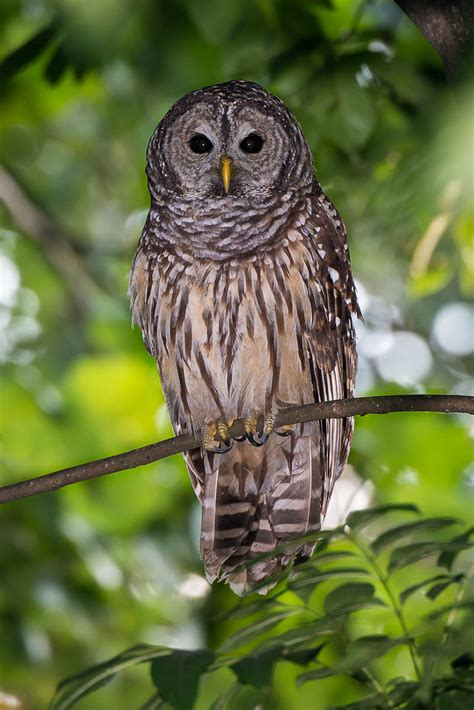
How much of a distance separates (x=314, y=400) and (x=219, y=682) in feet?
4.06

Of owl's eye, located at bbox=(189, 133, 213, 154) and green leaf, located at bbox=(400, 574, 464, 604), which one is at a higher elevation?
owl's eye, located at bbox=(189, 133, 213, 154)

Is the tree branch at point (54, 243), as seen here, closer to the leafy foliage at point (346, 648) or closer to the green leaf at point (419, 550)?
the leafy foliage at point (346, 648)

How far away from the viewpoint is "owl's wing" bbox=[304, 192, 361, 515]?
3.51 metres

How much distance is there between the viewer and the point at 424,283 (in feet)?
15.8

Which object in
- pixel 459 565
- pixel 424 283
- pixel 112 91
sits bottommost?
pixel 459 565

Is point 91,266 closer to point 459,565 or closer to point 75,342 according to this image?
point 75,342

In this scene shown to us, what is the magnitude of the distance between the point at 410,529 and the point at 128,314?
4.36 meters

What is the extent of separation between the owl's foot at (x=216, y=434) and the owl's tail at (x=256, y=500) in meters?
0.27

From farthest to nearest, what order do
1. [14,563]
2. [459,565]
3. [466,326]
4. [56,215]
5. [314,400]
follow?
[56,215] < [466,326] < [14,563] < [459,565] < [314,400]

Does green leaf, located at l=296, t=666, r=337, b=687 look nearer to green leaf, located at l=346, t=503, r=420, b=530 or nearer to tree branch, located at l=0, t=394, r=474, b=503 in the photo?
green leaf, located at l=346, t=503, r=420, b=530

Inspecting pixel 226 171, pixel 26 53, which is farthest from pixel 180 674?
pixel 26 53

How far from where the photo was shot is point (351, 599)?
1818mm

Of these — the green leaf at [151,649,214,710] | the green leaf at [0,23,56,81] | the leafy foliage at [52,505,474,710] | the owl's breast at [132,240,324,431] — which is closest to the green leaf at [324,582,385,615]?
the leafy foliage at [52,505,474,710]

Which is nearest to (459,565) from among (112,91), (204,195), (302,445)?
(302,445)
